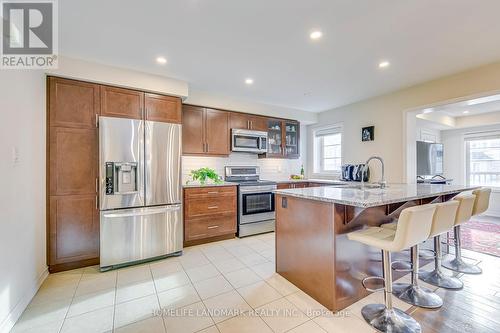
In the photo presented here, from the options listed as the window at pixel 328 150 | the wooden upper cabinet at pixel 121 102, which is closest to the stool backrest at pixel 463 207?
the window at pixel 328 150

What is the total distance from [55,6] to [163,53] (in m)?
0.99

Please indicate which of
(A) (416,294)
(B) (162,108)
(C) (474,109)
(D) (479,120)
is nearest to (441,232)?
(A) (416,294)

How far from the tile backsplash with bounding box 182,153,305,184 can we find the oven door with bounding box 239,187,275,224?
0.77 meters

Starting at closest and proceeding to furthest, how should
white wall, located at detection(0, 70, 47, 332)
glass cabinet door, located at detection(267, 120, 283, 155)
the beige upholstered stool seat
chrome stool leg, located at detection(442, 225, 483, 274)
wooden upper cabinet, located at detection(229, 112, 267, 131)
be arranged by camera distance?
white wall, located at detection(0, 70, 47, 332) < the beige upholstered stool seat < chrome stool leg, located at detection(442, 225, 483, 274) < wooden upper cabinet, located at detection(229, 112, 267, 131) < glass cabinet door, located at detection(267, 120, 283, 155)

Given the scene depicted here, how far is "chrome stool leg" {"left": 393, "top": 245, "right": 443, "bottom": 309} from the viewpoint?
1976 millimetres

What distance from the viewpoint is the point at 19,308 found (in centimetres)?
189

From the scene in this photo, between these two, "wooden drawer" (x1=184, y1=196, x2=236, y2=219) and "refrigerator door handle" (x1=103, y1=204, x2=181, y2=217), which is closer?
"refrigerator door handle" (x1=103, y1=204, x2=181, y2=217)

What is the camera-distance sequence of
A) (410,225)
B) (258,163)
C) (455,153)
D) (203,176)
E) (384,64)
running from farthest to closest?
(455,153), (258,163), (203,176), (384,64), (410,225)

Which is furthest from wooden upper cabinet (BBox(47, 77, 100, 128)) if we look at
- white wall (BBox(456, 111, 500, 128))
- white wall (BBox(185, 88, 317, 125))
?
white wall (BBox(456, 111, 500, 128))

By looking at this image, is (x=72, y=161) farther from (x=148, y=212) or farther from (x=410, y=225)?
(x=410, y=225)

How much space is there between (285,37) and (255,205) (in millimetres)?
2766

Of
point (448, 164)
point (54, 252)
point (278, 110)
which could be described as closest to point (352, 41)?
point (278, 110)

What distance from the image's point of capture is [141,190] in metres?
2.97

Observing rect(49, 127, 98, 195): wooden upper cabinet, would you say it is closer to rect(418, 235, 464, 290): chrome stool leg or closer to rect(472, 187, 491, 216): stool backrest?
rect(418, 235, 464, 290): chrome stool leg
